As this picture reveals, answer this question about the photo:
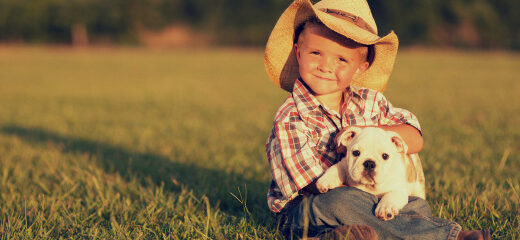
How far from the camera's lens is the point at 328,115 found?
2859mm

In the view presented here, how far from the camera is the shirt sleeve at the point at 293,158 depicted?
8.54 ft

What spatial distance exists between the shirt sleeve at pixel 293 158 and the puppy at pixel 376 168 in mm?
103

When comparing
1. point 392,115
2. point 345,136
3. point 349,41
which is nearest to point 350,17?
point 349,41

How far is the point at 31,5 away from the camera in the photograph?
5366 centimetres

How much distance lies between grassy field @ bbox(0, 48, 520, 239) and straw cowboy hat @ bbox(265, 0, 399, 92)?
3.14 ft

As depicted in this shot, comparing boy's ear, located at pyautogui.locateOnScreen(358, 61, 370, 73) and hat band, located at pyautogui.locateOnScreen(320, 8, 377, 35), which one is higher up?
hat band, located at pyautogui.locateOnScreen(320, 8, 377, 35)

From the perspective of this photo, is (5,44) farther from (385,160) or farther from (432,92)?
(385,160)

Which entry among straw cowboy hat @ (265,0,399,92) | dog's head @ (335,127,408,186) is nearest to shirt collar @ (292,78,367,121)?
straw cowboy hat @ (265,0,399,92)

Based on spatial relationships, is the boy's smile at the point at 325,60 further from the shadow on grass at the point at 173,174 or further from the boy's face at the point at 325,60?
the shadow on grass at the point at 173,174

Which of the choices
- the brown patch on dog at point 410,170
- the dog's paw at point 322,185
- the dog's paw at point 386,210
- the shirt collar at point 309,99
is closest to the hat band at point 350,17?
the shirt collar at point 309,99

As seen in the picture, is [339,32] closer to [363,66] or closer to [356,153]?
[363,66]

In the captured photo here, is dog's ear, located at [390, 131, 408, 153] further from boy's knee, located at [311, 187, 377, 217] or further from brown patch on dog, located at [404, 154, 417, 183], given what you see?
boy's knee, located at [311, 187, 377, 217]

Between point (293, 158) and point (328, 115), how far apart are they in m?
0.41

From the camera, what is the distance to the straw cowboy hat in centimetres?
271
